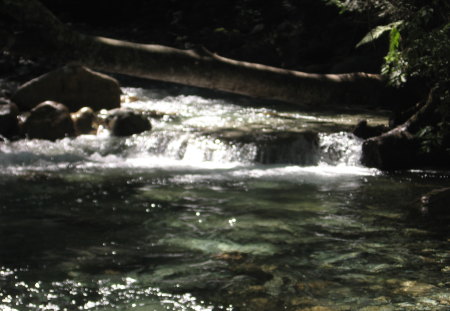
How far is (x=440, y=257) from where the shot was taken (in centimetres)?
569

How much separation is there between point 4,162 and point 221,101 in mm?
7077

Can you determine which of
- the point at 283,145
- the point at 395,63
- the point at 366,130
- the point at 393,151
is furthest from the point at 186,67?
A: the point at 366,130

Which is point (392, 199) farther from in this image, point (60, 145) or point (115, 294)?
point (60, 145)

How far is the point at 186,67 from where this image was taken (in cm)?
447

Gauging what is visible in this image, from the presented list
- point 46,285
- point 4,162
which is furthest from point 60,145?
point 46,285

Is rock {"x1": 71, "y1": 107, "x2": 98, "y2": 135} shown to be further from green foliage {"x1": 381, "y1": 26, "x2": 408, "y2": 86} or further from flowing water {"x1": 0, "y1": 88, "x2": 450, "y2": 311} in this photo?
green foliage {"x1": 381, "y1": 26, "x2": 408, "y2": 86}

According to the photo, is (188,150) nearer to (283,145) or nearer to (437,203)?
(283,145)

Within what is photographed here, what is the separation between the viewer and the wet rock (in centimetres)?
1133

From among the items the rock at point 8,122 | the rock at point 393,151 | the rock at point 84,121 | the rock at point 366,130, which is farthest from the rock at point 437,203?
the rock at point 8,122

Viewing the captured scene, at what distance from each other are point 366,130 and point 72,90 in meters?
6.87

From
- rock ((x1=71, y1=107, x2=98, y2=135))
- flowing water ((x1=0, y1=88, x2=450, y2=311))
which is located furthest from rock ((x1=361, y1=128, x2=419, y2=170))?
rock ((x1=71, y1=107, x2=98, y2=135))

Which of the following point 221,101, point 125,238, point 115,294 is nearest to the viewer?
point 115,294

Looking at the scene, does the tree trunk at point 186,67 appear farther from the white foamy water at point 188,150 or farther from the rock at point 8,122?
the rock at point 8,122

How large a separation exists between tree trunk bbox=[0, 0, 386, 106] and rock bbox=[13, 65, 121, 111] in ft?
33.8
